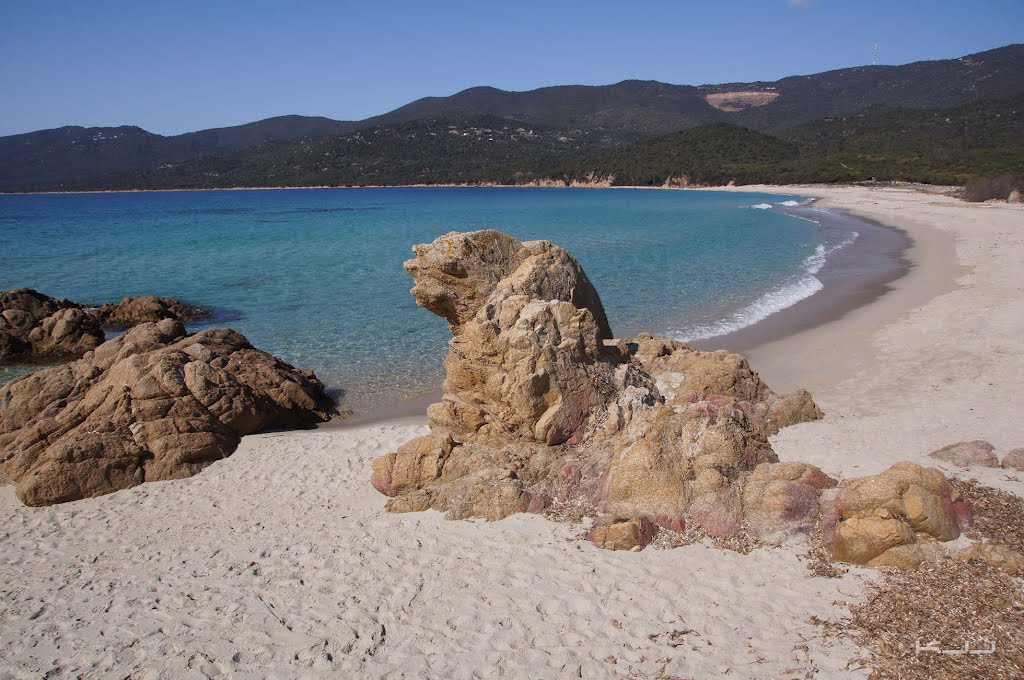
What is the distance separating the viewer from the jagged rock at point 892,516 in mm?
4742

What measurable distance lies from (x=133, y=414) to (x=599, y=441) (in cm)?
562

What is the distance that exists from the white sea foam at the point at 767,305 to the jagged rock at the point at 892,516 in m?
8.33

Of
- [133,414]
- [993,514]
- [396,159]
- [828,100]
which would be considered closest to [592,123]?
[396,159]

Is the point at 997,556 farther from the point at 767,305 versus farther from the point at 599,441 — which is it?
the point at 767,305

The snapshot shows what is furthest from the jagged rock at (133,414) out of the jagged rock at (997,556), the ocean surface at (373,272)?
the jagged rock at (997,556)

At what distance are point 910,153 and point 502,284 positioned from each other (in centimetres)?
8343

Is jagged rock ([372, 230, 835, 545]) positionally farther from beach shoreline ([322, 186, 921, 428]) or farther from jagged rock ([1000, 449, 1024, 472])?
beach shoreline ([322, 186, 921, 428])

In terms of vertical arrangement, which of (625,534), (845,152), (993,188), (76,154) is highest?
(76,154)

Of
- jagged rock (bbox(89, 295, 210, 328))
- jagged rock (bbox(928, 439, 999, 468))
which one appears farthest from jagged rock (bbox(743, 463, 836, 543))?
jagged rock (bbox(89, 295, 210, 328))

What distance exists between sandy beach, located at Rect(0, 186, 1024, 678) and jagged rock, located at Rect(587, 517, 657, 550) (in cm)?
12

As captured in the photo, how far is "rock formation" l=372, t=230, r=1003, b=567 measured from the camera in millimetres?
5102

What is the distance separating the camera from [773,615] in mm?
4332

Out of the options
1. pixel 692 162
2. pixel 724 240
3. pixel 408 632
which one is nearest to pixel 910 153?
pixel 692 162

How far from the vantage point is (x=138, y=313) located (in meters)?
17.2
